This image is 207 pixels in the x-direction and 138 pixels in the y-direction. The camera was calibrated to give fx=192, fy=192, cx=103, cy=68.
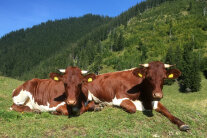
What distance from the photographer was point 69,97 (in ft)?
22.8

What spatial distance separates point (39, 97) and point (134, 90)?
4.63 metres

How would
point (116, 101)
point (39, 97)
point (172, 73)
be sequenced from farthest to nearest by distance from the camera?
1. point (39, 97)
2. point (116, 101)
3. point (172, 73)

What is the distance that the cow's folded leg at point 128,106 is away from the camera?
7.63m

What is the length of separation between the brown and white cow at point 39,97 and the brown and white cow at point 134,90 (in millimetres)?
1194

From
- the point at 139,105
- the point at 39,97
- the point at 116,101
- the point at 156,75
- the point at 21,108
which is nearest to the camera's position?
the point at 156,75

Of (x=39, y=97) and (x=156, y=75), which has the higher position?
(x=156, y=75)

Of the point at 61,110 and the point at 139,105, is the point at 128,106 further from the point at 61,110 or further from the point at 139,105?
the point at 61,110

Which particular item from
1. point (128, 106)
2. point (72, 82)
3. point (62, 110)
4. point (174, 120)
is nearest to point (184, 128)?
point (174, 120)

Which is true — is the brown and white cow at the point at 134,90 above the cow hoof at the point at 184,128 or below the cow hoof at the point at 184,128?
above

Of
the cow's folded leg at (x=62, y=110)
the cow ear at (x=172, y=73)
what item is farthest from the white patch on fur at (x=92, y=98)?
the cow ear at (x=172, y=73)

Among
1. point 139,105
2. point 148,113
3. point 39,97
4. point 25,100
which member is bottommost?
point 148,113

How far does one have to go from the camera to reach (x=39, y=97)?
9.41 m

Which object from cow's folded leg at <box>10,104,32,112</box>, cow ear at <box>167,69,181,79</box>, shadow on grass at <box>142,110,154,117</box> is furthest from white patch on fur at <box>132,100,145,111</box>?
cow's folded leg at <box>10,104,32,112</box>

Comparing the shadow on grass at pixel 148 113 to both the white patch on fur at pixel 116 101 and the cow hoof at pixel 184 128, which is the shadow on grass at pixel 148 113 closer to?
the white patch on fur at pixel 116 101
